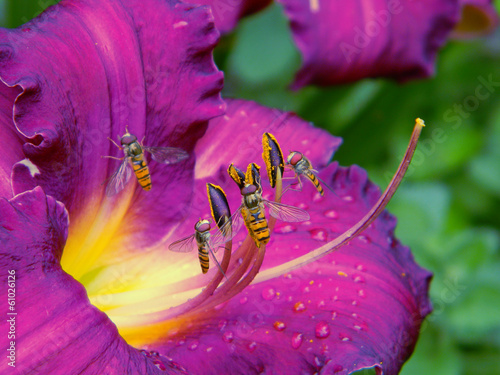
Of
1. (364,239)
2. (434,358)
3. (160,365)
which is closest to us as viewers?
(160,365)

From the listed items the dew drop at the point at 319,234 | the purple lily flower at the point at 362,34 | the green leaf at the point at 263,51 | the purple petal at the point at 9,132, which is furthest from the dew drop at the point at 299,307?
the green leaf at the point at 263,51

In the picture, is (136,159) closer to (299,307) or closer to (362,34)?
(299,307)

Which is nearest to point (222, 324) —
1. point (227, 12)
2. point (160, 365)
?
point (160, 365)

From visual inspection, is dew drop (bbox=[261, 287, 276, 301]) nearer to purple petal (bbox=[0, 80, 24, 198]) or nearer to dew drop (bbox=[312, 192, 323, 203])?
dew drop (bbox=[312, 192, 323, 203])

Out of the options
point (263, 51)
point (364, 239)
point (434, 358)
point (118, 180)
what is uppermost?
point (118, 180)

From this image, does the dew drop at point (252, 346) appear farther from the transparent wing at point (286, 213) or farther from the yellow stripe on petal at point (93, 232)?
the yellow stripe on petal at point (93, 232)

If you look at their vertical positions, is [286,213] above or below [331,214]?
above

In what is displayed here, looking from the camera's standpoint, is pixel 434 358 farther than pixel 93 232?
Yes
